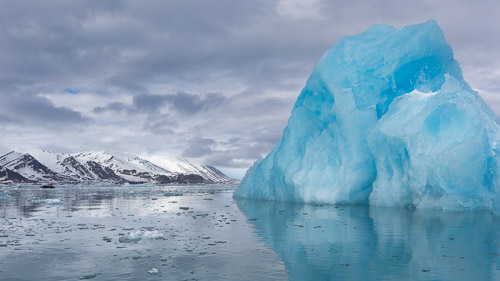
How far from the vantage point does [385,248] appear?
33.0 feet

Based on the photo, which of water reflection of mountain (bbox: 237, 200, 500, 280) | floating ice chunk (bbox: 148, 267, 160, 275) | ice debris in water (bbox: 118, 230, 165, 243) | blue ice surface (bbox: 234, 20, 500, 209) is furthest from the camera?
blue ice surface (bbox: 234, 20, 500, 209)

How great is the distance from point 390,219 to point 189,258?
1092 cm

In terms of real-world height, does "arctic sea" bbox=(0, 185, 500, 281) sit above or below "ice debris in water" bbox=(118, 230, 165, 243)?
below

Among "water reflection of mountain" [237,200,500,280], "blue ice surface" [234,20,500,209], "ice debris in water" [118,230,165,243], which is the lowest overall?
"water reflection of mountain" [237,200,500,280]

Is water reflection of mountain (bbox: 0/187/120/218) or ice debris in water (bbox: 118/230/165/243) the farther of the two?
water reflection of mountain (bbox: 0/187/120/218)

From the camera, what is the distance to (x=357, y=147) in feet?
84.2

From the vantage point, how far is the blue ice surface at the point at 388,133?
68.3 ft

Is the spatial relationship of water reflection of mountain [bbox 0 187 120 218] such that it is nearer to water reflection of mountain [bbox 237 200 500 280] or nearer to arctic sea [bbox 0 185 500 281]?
arctic sea [bbox 0 185 500 281]

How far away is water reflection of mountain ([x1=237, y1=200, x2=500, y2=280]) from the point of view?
750cm

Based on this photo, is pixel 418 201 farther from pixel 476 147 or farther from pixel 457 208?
pixel 476 147

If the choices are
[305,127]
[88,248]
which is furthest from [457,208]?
[88,248]

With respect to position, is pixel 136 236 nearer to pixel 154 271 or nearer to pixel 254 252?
pixel 254 252

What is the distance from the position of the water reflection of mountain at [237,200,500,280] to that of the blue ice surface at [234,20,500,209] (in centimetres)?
542

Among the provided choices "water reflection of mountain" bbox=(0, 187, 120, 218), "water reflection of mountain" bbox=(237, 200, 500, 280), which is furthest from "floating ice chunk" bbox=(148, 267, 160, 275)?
"water reflection of mountain" bbox=(0, 187, 120, 218)
